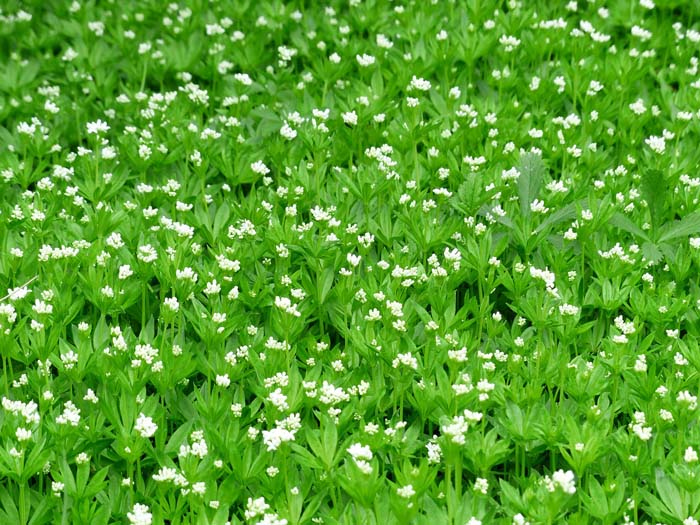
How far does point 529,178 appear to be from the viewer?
6.08m

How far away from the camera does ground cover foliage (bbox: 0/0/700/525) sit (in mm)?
4480

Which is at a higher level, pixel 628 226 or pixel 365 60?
pixel 628 226

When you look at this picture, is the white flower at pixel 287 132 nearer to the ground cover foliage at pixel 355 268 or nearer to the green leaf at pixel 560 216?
the ground cover foliage at pixel 355 268

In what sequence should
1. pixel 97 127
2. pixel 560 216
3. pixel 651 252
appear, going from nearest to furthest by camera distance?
pixel 651 252 → pixel 560 216 → pixel 97 127

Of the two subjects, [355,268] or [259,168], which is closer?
[355,268]

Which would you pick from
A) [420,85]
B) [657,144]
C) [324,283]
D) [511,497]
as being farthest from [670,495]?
[420,85]

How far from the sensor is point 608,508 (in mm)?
4332

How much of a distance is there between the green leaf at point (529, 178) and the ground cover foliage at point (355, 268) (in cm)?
1

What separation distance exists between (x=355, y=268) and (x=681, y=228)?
1.80 metres

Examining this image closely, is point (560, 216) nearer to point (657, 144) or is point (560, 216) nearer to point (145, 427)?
point (657, 144)

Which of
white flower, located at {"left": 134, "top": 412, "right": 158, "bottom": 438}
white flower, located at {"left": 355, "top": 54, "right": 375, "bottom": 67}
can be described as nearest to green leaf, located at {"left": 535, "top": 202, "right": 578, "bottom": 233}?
white flower, located at {"left": 355, "top": 54, "right": 375, "bottom": 67}

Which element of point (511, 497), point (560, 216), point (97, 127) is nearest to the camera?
point (511, 497)

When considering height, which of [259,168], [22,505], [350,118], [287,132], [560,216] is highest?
[560,216]

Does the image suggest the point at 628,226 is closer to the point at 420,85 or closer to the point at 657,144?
the point at 657,144
